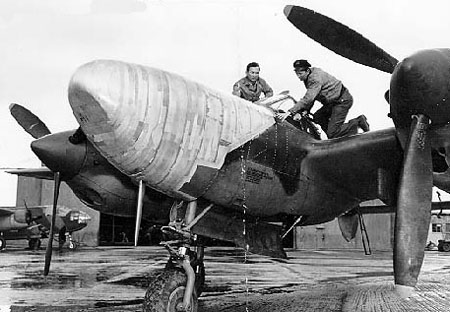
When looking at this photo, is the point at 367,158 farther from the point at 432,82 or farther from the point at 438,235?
the point at 438,235

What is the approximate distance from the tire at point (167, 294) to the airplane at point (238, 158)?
13 millimetres

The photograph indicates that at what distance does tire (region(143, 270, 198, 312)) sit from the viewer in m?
6.02

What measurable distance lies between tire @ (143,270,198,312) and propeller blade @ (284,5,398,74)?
360 cm

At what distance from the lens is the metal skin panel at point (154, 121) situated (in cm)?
528

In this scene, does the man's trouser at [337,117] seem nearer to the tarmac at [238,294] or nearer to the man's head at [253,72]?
the man's head at [253,72]

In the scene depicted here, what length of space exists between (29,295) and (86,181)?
3.59 m

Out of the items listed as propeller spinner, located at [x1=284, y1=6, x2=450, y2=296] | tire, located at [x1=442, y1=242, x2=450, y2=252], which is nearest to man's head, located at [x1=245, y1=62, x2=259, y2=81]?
propeller spinner, located at [x1=284, y1=6, x2=450, y2=296]

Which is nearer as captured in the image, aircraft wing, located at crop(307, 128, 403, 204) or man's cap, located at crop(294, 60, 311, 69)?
aircraft wing, located at crop(307, 128, 403, 204)

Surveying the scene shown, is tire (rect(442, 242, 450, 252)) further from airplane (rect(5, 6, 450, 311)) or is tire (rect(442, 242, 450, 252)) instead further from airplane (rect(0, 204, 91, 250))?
airplane (rect(5, 6, 450, 311))

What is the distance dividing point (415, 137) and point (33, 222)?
34.5m

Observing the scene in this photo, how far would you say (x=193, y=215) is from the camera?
6449 mm

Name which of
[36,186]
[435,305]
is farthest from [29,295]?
[36,186]

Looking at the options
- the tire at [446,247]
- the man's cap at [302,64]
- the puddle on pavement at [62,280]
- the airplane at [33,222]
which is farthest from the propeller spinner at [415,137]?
the tire at [446,247]

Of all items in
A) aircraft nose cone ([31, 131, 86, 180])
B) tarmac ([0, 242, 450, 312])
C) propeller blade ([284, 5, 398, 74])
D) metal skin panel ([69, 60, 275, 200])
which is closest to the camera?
metal skin panel ([69, 60, 275, 200])
